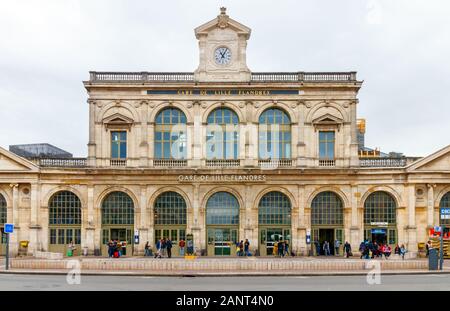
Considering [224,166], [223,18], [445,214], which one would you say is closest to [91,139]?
[224,166]

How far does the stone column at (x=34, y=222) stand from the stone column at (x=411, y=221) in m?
29.8

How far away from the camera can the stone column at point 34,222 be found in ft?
150

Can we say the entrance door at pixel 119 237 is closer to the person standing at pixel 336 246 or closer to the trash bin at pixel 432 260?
the person standing at pixel 336 246

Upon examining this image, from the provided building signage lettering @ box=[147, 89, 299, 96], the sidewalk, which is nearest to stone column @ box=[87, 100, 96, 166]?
building signage lettering @ box=[147, 89, 299, 96]

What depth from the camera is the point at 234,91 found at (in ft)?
155

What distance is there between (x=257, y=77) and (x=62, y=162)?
17829 mm

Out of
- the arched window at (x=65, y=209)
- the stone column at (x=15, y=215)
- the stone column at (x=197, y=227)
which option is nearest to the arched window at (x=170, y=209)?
the stone column at (x=197, y=227)

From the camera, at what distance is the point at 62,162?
A: 47375 millimetres

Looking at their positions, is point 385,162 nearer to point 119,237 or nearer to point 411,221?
point 411,221

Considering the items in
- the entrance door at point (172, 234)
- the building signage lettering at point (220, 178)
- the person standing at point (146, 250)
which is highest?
the building signage lettering at point (220, 178)
